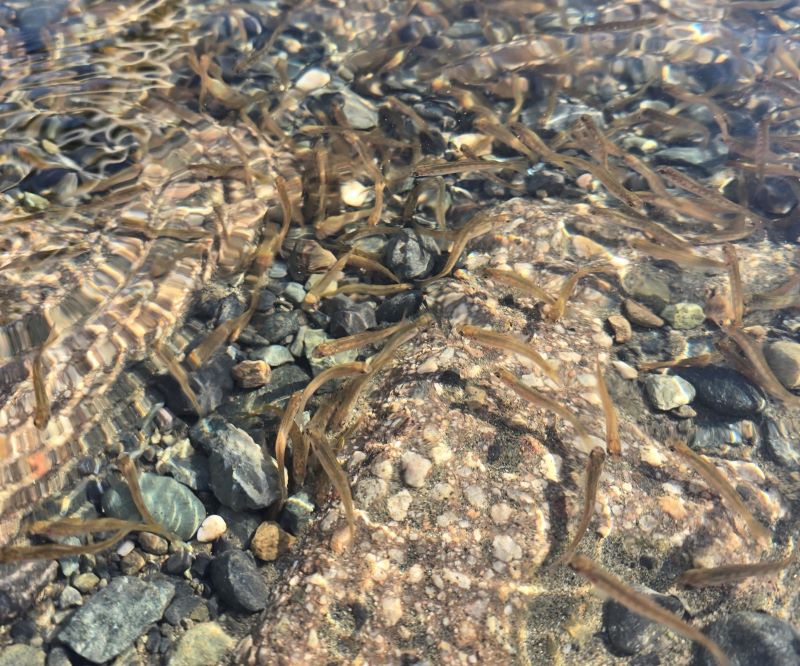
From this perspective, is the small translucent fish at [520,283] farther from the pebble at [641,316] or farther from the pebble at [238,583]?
the pebble at [238,583]

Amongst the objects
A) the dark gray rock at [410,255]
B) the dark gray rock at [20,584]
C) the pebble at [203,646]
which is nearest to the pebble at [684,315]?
the dark gray rock at [410,255]

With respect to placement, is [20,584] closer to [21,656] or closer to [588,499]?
[21,656]

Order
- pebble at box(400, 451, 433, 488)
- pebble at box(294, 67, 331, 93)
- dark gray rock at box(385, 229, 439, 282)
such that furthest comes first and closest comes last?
pebble at box(294, 67, 331, 93) < dark gray rock at box(385, 229, 439, 282) < pebble at box(400, 451, 433, 488)

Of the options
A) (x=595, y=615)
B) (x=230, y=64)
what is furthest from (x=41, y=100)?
(x=595, y=615)

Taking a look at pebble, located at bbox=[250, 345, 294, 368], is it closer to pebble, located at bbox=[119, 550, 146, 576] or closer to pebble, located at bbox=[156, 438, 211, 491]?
pebble, located at bbox=[156, 438, 211, 491]

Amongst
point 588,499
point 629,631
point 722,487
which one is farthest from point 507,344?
point 629,631

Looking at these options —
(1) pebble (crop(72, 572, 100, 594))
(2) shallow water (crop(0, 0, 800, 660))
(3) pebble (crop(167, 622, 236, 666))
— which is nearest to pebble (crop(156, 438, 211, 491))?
(2) shallow water (crop(0, 0, 800, 660))

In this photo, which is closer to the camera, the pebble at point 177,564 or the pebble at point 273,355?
the pebble at point 177,564
